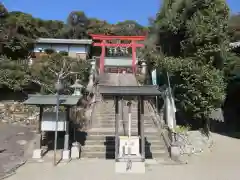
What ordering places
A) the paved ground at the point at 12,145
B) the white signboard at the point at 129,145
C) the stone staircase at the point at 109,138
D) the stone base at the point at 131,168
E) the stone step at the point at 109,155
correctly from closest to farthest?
the stone base at the point at 131,168
the white signboard at the point at 129,145
the paved ground at the point at 12,145
the stone step at the point at 109,155
the stone staircase at the point at 109,138

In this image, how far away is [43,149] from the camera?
12.4m

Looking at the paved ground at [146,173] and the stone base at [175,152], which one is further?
the stone base at [175,152]

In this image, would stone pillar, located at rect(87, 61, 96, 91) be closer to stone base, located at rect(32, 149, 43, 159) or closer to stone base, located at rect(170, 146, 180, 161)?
stone base, located at rect(32, 149, 43, 159)

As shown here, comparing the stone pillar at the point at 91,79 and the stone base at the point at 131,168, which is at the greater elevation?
the stone pillar at the point at 91,79

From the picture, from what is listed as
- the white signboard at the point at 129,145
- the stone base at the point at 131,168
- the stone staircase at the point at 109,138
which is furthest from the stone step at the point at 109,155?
the stone base at the point at 131,168

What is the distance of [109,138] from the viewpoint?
12.9 m

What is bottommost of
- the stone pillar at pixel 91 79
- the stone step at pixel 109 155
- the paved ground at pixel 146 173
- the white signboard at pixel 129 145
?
the paved ground at pixel 146 173

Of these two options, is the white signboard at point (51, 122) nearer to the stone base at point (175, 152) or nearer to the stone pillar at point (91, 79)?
the stone base at point (175, 152)

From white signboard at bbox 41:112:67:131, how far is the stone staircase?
1.44m

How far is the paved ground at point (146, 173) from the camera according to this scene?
8.73 m

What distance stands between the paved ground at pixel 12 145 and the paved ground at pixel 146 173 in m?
0.62

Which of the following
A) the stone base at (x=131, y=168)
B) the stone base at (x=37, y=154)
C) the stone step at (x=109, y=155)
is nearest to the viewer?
Result: the stone base at (x=131, y=168)

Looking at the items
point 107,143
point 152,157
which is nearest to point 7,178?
point 107,143

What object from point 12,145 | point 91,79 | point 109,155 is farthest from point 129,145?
point 91,79
